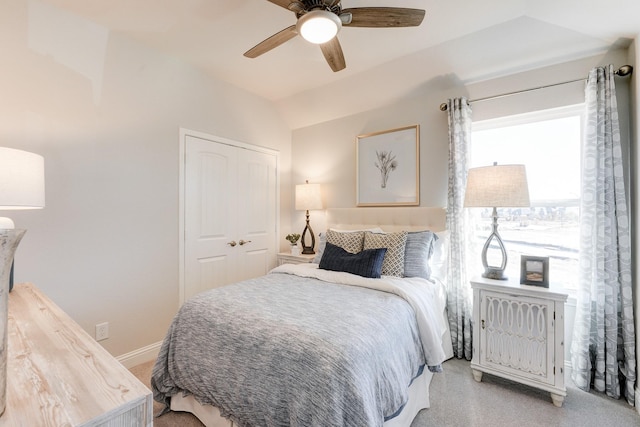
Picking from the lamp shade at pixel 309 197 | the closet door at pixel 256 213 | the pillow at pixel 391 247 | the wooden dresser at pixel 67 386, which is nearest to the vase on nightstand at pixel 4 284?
the wooden dresser at pixel 67 386

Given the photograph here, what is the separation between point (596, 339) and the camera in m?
2.11

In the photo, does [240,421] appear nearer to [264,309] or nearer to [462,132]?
[264,309]

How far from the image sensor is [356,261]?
2395 mm

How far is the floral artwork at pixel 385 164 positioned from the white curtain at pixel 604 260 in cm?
156

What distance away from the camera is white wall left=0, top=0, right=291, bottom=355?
2.02 m

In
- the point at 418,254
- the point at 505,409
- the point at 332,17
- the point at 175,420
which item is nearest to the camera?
the point at 332,17

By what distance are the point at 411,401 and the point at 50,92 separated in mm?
3166

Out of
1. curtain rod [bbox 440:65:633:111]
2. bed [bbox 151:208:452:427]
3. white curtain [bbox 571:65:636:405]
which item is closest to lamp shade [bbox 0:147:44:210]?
bed [bbox 151:208:452:427]

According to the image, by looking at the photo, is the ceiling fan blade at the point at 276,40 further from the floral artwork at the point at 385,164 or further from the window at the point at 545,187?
the window at the point at 545,187

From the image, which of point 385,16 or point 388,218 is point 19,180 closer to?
point 385,16

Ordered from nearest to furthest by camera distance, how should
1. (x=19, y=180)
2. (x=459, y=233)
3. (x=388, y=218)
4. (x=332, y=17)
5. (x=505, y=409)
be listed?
1. (x=19, y=180)
2. (x=332, y=17)
3. (x=505, y=409)
4. (x=459, y=233)
5. (x=388, y=218)

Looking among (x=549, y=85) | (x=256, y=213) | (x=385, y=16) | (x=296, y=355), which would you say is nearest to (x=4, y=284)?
(x=296, y=355)

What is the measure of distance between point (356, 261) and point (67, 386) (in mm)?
1905

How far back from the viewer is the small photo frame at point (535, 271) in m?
2.12
